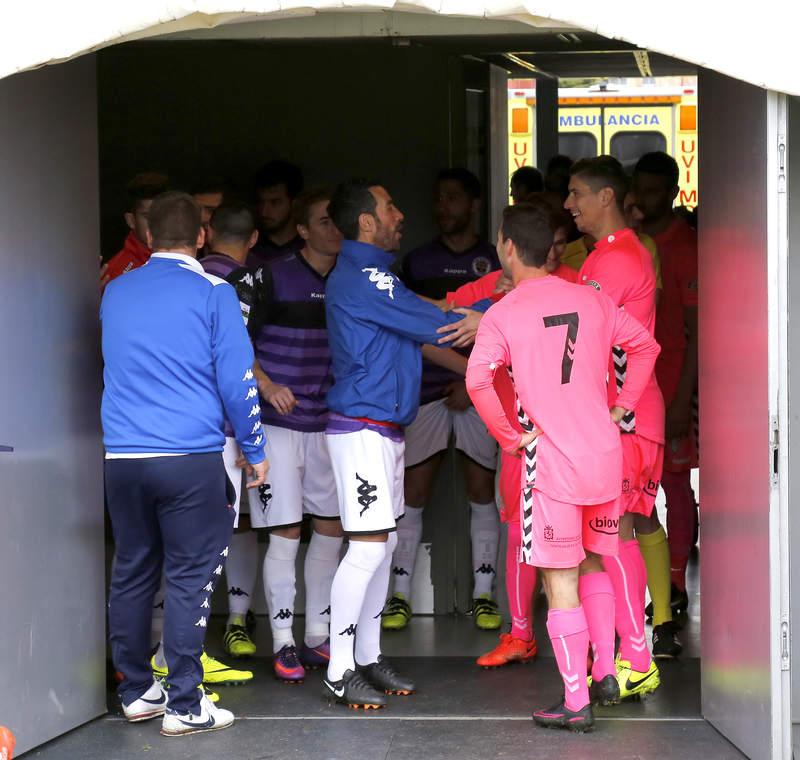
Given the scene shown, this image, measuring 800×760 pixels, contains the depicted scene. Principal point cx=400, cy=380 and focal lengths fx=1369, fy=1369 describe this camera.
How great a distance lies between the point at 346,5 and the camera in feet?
13.4

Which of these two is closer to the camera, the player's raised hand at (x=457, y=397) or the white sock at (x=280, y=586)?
the white sock at (x=280, y=586)

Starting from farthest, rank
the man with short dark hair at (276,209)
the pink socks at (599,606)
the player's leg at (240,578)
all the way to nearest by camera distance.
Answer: the man with short dark hair at (276,209) < the player's leg at (240,578) < the pink socks at (599,606)

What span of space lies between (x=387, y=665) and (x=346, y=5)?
2.46m

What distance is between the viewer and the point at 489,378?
14.6 feet

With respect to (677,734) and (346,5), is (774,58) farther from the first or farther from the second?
(677,734)

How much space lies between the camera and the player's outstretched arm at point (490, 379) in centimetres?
446

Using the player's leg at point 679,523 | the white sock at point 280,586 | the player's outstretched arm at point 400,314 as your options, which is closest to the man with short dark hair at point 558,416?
the player's outstretched arm at point 400,314

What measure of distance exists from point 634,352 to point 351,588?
52.2 inches

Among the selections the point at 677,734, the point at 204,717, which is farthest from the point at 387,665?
the point at 677,734

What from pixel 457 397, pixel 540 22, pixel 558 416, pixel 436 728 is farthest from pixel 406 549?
pixel 540 22

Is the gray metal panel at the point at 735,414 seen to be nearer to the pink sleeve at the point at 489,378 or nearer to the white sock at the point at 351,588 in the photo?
the pink sleeve at the point at 489,378

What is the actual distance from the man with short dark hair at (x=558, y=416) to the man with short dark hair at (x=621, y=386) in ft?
1.06

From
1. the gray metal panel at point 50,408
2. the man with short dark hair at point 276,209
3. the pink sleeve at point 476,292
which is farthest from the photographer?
the man with short dark hair at point 276,209

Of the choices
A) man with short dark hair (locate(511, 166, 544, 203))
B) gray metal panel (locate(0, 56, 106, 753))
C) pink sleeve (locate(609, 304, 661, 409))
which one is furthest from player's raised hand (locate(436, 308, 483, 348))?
man with short dark hair (locate(511, 166, 544, 203))
